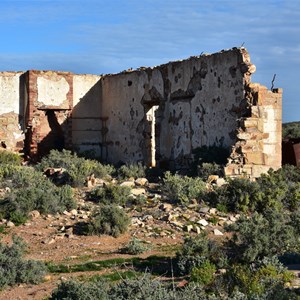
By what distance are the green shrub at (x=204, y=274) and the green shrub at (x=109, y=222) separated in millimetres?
3410

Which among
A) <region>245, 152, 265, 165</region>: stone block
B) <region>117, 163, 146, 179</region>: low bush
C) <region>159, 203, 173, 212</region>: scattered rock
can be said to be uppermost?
<region>245, 152, 265, 165</region>: stone block

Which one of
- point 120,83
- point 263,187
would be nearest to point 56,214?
point 263,187

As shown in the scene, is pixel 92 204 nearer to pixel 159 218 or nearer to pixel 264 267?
pixel 159 218

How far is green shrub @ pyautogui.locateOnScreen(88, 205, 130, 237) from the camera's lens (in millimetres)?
11836

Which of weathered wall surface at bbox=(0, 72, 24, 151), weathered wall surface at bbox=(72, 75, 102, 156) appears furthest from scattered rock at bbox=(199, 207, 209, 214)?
weathered wall surface at bbox=(0, 72, 24, 151)

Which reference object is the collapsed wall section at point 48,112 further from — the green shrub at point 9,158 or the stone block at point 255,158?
the stone block at point 255,158

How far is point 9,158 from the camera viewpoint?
71.7 ft

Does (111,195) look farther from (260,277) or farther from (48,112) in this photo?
(48,112)

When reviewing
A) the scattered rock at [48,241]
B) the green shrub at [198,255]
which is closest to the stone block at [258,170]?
the scattered rock at [48,241]

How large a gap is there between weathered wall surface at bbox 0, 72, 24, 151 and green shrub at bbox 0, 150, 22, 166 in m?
0.96

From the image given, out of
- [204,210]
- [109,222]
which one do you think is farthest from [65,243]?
[204,210]

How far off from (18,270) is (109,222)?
3219 millimetres

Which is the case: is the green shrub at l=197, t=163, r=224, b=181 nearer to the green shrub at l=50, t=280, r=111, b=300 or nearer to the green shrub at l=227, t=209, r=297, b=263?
the green shrub at l=227, t=209, r=297, b=263

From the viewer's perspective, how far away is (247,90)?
16641 millimetres
